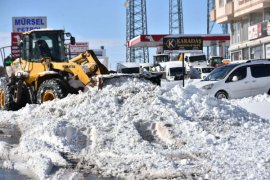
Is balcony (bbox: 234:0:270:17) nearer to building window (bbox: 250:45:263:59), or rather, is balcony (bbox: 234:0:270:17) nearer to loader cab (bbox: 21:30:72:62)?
building window (bbox: 250:45:263:59)

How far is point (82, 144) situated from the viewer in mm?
10344

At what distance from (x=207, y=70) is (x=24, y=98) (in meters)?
29.1

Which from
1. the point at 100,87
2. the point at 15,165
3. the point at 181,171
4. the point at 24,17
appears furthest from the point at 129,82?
the point at 24,17

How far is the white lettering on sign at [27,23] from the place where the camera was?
37.3 m

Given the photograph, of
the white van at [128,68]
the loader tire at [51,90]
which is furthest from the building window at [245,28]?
the loader tire at [51,90]

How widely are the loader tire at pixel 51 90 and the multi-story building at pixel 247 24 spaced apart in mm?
25941

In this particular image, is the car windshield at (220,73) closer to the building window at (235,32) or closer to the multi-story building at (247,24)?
the multi-story building at (247,24)

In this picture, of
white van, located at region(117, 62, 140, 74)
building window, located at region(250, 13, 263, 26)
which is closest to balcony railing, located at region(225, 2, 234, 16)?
building window, located at region(250, 13, 263, 26)

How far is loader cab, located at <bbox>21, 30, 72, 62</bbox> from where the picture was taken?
695 inches

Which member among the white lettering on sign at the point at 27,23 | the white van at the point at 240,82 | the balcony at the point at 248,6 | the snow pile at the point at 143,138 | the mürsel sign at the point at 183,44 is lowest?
the snow pile at the point at 143,138

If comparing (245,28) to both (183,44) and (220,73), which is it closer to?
(183,44)

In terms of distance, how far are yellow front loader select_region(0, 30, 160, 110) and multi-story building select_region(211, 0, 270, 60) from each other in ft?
79.8

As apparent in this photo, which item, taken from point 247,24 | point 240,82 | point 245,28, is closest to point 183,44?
point 247,24

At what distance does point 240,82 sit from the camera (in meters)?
21.1
